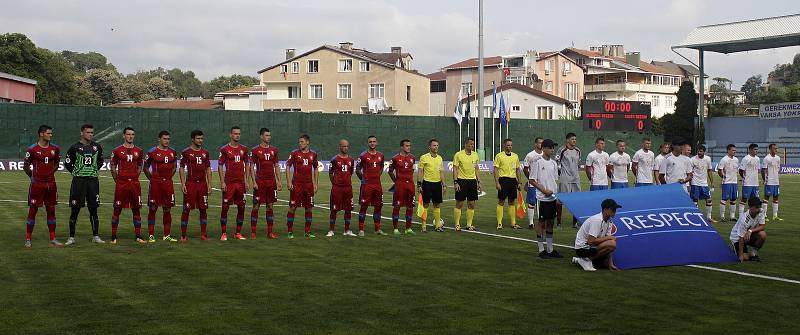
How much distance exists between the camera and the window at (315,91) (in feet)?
293

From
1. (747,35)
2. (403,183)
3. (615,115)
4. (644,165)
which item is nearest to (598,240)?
(403,183)

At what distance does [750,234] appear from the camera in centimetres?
1391

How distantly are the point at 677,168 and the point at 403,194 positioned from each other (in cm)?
736

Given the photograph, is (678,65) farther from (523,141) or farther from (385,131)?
(385,131)

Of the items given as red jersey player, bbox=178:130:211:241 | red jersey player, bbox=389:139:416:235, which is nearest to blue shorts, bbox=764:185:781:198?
red jersey player, bbox=389:139:416:235

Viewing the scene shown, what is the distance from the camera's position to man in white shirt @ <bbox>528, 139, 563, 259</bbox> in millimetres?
14391

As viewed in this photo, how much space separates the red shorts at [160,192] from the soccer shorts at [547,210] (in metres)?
6.70

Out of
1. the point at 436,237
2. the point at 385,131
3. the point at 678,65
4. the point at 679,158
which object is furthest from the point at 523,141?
the point at 678,65

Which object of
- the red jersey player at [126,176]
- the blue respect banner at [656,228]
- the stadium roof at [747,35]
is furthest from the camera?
the stadium roof at [747,35]

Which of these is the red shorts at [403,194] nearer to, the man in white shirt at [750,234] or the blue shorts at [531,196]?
the blue shorts at [531,196]

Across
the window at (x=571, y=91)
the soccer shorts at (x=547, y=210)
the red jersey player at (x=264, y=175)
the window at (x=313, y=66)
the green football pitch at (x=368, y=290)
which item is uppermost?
the window at (x=313, y=66)

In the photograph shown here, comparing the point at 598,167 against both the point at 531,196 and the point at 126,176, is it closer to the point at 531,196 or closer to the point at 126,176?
the point at 531,196

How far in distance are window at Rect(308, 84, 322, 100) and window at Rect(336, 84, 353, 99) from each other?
6.32 ft

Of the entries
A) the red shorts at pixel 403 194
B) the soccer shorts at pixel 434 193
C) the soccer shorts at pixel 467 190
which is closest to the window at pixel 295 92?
the soccer shorts at pixel 467 190
